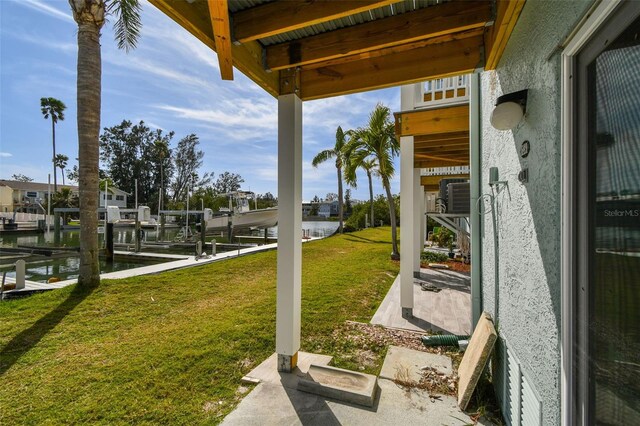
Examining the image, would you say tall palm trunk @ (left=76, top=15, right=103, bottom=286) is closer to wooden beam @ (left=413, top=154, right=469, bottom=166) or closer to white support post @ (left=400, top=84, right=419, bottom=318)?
white support post @ (left=400, top=84, right=419, bottom=318)

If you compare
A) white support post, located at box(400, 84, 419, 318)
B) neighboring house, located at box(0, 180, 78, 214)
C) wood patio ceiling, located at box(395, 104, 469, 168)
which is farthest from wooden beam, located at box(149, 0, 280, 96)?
neighboring house, located at box(0, 180, 78, 214)

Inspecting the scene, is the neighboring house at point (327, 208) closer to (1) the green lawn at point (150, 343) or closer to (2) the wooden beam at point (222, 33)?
(1) the green lawn at point (150, 343)

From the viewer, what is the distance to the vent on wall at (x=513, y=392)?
1612 mm

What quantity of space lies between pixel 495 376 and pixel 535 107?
7.50 feet

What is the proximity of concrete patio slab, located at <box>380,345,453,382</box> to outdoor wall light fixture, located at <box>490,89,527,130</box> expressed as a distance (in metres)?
2.44

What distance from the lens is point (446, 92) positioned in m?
4.90

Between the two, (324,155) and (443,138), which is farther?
(324,155)

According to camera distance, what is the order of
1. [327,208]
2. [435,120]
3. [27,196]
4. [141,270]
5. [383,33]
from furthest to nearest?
[327,208], [27,196], [141,270], [435,120], [383,33]

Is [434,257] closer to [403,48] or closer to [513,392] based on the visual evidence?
[513,392]

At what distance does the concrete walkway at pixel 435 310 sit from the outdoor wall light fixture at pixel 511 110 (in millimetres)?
3203

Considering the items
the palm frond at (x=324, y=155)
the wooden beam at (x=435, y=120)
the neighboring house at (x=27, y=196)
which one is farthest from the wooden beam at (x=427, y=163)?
the neighboring house at (x=27, y=196)

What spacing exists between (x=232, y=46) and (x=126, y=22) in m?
5.92

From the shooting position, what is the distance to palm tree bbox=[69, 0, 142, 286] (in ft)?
17.6

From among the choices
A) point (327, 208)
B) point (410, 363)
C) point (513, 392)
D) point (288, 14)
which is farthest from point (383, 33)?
point (327, 208)
